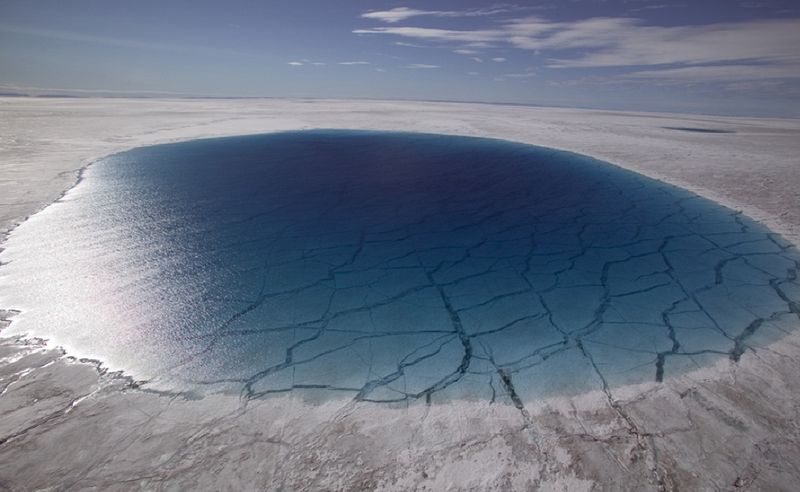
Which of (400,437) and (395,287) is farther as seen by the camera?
(395,287)

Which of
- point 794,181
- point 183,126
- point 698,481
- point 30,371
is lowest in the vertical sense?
point 698,481

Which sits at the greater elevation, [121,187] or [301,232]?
[121,187]

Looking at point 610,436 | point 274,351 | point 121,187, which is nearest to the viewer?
point 610,436

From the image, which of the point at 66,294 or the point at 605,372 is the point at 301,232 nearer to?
the point at 66,294

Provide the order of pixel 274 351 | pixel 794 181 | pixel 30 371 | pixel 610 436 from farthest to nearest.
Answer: pixel 794 181 → pixel 274 351 → pixel 30 371 → pixel 610 436

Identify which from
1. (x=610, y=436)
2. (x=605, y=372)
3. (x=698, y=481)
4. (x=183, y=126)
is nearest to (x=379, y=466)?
(x=610, y=436)

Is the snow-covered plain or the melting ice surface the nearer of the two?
the snow-covered plain

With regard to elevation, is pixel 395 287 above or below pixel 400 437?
above

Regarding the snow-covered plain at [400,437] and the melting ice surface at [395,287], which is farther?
the melting ice surface at [395,287]
